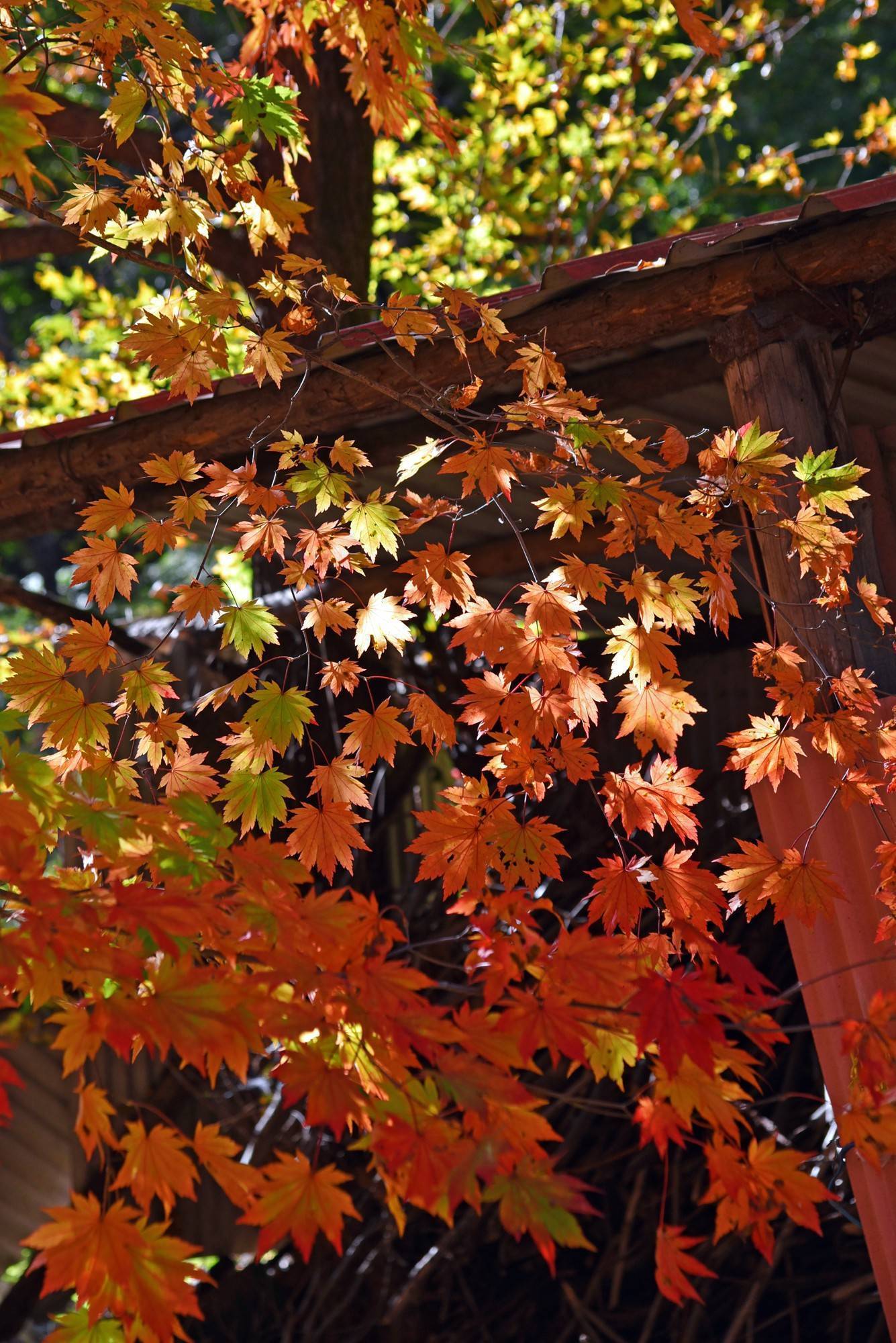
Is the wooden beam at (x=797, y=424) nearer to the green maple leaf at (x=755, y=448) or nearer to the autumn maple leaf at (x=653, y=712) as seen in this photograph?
the green maple leaf at (x=755, y=448)

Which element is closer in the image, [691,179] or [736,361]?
[736,361]

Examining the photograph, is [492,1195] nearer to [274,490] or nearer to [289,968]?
[289,968]

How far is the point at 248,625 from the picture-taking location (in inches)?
107

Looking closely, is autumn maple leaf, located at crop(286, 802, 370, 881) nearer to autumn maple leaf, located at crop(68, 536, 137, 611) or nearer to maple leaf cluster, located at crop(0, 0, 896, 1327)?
maple leaf cluster, located at crop(0, 0, 896, 1327)

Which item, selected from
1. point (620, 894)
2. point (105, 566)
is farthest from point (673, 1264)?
point (105, 566)

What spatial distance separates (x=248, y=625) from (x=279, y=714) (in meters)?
0.23

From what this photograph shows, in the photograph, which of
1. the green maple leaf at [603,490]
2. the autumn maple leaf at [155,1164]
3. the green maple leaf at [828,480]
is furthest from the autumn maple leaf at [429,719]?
the autumn maple leaf at [155,1164]

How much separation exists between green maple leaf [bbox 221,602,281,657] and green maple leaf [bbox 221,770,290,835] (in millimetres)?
290

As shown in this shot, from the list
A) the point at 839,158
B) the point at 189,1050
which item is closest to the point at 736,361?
the point at 189,1050

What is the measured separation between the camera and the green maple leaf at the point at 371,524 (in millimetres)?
2754

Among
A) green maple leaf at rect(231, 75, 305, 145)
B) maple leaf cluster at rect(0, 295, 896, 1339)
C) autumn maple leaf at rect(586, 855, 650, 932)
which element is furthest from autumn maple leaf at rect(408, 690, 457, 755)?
green maple leaf at rect(231, 75, 305, 145)

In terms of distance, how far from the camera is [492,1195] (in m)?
1.63

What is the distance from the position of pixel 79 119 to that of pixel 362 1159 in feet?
16.6

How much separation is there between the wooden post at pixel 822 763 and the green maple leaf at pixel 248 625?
1218 mm
